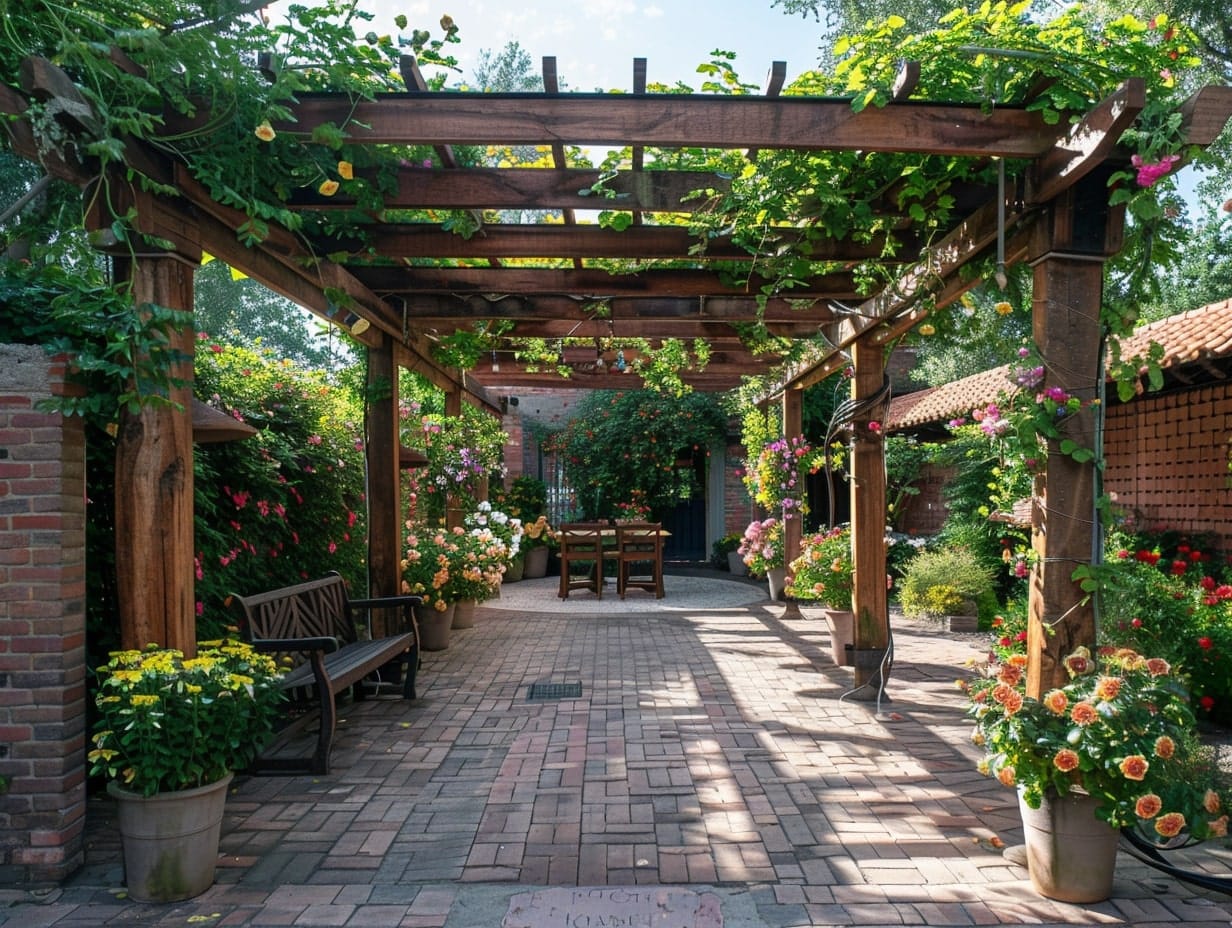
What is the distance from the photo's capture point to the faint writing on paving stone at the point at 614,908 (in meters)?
2.60

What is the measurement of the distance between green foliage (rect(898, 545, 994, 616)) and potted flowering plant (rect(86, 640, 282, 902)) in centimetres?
710

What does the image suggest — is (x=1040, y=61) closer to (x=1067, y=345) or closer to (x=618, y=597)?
(x=1067, y=345)

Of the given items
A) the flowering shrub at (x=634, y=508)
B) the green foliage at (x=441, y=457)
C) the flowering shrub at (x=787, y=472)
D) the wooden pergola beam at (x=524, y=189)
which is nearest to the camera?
the wooden pergola beam at (x=524, y=189)

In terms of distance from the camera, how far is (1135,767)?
2451mm

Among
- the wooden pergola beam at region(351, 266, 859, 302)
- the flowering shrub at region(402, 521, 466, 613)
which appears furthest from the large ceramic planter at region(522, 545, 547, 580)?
the wooden pergola beam at region(351, 266, 859, 302)

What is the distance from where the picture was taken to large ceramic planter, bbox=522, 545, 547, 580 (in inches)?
510

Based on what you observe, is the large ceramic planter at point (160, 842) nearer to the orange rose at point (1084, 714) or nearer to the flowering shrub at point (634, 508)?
the orange rose at point (1084, 714)

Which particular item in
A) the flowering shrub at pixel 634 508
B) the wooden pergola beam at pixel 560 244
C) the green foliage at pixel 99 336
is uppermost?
the wooden pergola beam at pixel 560 244

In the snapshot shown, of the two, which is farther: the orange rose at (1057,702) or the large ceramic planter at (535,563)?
the large ceramic planter at (535,563)

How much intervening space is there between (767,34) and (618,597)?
9.76m

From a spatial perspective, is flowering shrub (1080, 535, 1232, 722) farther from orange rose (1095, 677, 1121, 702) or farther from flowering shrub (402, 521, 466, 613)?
flowering shrub (402, 521, 466, 613)

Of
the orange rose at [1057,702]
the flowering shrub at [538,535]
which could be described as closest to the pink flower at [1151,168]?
the orange rose at [1057,702]

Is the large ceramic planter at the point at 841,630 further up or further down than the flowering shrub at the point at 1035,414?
further down

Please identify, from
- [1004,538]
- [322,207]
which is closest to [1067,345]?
[322,207]
